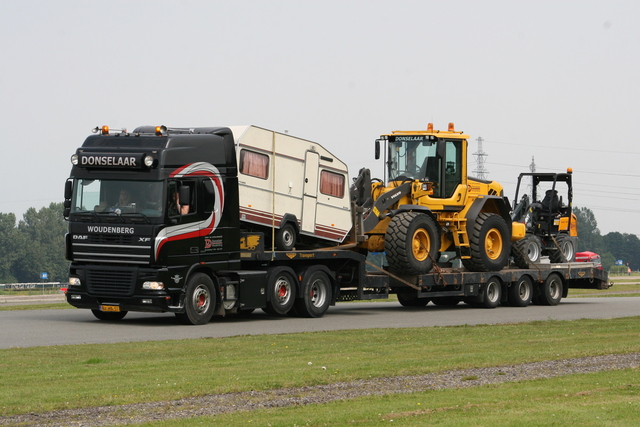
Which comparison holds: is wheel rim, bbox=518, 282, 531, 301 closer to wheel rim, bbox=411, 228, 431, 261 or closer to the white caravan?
wheel rim, bbox=411, 228, 431, 261

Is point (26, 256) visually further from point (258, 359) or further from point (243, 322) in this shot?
point (258, 359)

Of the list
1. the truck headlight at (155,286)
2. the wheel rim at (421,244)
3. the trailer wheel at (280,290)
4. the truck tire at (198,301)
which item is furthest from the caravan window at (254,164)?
the wheel rim at (421,244)

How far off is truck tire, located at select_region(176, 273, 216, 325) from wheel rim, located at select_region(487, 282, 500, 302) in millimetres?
9901

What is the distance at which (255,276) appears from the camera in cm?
2273

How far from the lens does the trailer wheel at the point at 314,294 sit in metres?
24.0

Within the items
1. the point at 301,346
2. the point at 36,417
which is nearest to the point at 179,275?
the point at 301,346

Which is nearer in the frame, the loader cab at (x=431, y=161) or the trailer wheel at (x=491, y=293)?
the loader cab at (x=431, y=161)

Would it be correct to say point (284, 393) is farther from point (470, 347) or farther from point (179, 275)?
point (179, 275)

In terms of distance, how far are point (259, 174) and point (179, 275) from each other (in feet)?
10.3

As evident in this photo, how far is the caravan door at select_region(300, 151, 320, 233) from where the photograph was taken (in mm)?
24000

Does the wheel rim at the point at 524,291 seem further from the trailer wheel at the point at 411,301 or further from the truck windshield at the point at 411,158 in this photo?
the truck windshield at the point at 411,158

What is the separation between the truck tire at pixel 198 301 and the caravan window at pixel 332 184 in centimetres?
421

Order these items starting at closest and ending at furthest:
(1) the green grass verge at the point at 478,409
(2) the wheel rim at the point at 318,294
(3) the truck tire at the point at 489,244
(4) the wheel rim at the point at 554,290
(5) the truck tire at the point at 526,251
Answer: (1) the green grass verge at the point at 478,409 → (2) the wheel rim at the point at 318,294 → (3) the truck tire at the point at 489,244 → (5) the truck tire at the point at 526,251 → (4) the wheel rim at the point at 554,290

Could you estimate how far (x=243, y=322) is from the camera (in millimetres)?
23031
